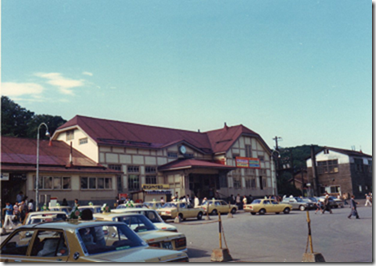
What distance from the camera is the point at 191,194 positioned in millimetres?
46594

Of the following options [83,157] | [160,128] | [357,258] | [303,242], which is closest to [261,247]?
[303,242]

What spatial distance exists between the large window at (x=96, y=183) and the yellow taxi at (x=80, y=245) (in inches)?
1260

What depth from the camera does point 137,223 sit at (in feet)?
35.0

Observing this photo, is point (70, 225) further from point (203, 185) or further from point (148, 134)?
point (203, 185)

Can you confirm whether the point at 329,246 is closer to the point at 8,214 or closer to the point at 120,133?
the point at 8,214

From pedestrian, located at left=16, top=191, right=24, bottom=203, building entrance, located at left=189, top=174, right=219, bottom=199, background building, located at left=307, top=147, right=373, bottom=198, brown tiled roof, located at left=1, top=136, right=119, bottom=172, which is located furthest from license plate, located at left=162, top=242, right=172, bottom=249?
background building, located at left=307, top=147, right=373, bottom=198

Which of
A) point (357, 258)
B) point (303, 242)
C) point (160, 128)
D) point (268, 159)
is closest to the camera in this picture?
point (357, 258)

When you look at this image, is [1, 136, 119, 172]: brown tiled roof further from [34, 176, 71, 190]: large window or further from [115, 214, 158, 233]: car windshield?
[115, 214, 158, 233]: car windshield

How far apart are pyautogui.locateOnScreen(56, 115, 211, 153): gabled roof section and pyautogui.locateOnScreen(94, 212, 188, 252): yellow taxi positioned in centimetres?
3119

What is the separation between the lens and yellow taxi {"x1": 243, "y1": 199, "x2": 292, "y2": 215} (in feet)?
114

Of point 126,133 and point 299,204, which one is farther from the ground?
point 126,133

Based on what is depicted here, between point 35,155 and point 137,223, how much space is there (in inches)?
1187

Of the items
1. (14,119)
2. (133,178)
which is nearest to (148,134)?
(133,178)

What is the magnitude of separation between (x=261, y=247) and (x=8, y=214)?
633 inches
